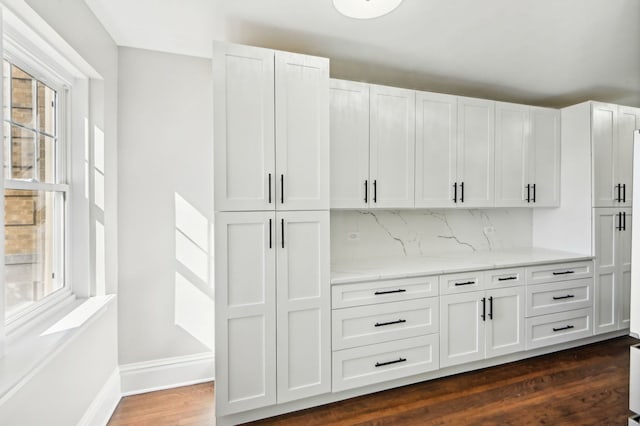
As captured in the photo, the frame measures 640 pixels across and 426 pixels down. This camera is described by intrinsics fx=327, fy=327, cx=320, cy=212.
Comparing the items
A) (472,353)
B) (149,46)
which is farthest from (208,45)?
(472,353)

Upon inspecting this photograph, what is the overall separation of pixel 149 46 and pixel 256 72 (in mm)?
917

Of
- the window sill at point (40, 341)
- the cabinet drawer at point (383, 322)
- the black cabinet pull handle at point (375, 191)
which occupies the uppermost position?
the black cabinet pull handle at point (375, 191)

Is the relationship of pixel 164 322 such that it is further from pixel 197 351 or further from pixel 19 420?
pixel 19 420

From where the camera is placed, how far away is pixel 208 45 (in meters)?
2.33

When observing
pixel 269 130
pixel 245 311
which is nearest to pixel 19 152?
pixel 269 130

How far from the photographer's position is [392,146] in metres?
2.65

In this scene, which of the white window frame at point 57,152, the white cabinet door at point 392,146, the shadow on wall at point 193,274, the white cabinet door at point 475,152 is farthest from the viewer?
the white cabinet door at point 475,152

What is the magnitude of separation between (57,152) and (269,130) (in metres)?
1.24

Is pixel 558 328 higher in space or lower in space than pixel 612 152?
lower

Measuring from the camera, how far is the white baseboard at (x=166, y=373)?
2.36 m

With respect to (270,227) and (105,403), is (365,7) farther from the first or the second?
(105,403)

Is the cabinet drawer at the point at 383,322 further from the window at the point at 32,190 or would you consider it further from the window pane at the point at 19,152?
the window pane at the point at 19,152

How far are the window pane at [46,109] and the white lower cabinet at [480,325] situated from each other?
2.77m

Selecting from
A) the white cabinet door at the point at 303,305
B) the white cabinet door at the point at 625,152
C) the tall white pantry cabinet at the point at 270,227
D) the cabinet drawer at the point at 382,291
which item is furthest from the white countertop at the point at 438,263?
the white cabinet door at the point at 625,152
